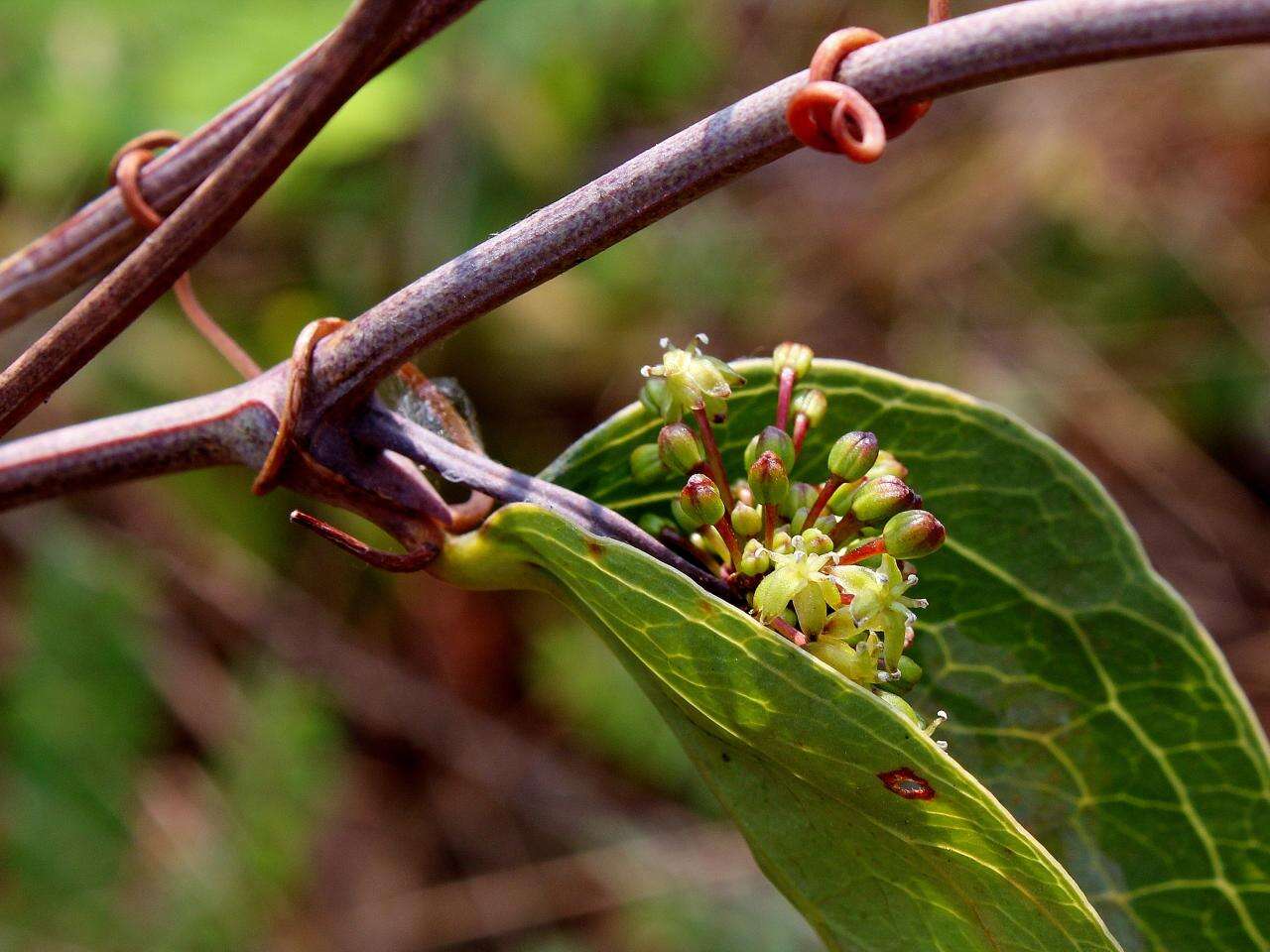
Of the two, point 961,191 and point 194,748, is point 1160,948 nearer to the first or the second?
point 194,748

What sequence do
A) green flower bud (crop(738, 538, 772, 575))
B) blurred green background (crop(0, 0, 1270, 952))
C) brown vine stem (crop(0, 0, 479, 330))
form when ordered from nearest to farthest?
green flower bud (crop(738, 538, 772, 575)) < brown vine stem (crop(0, 0, 479, 330)) < blurred green background (crop(0, 0, 1270, 952))

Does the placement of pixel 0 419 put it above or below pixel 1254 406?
below

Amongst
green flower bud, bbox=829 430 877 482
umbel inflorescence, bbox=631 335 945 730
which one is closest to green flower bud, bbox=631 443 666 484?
umbel inflorescence, bbox=631 335 945 730

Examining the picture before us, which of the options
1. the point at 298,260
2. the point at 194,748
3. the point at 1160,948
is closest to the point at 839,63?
the point at 1160,948

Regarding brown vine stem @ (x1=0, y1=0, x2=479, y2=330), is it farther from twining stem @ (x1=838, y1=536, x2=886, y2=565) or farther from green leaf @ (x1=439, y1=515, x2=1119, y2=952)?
twining stem @ (x1=838, y1=536, x2=886, y2=565)

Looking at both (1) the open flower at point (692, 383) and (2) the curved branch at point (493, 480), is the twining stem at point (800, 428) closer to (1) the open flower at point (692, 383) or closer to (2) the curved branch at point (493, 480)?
(1) the open flower at point (692, 383)

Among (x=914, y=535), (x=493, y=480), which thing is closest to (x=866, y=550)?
(x=914, y=535)

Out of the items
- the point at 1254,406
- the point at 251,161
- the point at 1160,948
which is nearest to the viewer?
the point at 251,161
